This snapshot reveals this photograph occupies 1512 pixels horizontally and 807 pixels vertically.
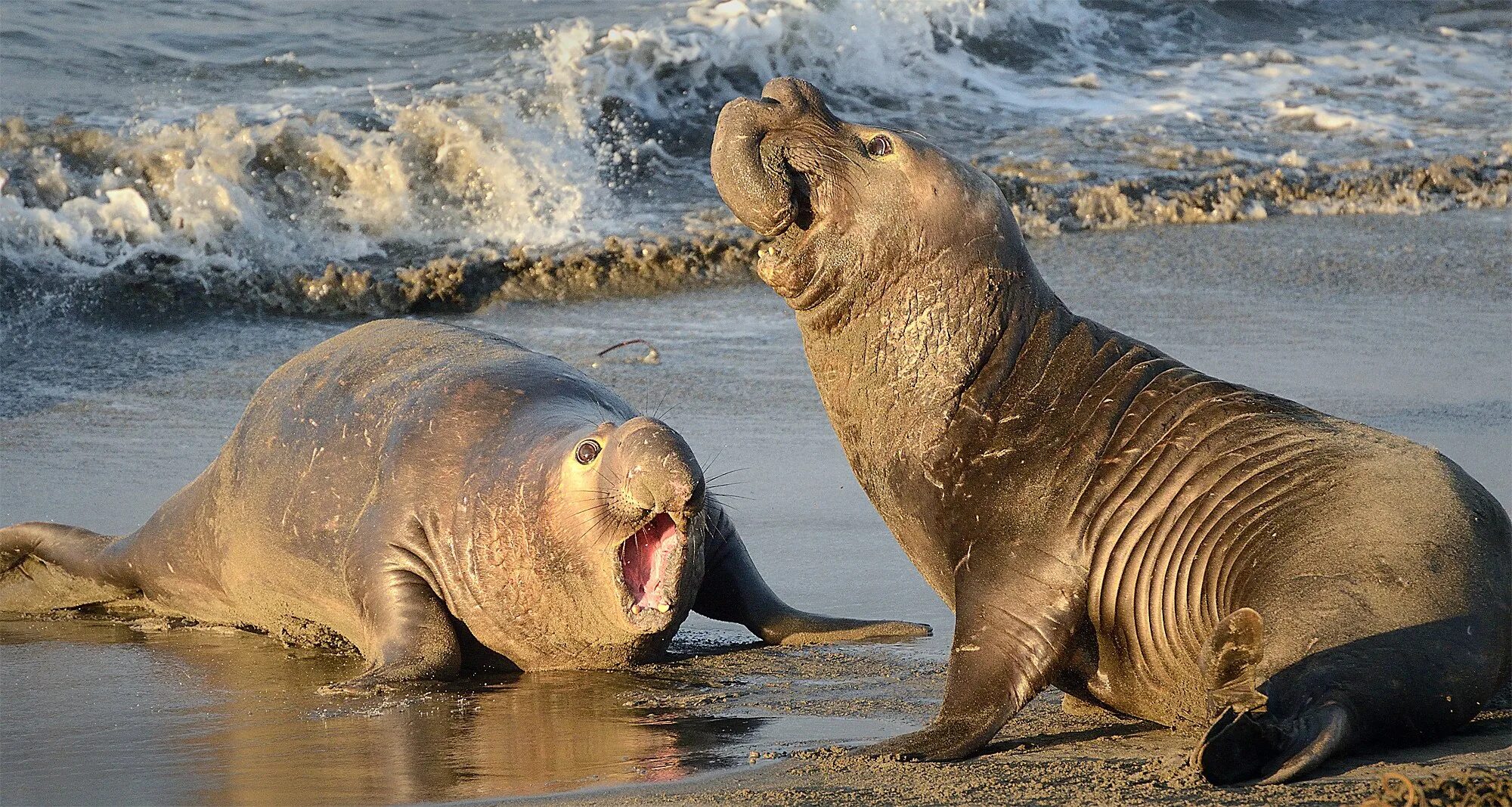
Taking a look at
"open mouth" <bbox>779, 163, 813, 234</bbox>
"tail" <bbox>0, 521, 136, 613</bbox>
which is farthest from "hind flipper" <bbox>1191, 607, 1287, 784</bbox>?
"tail" <bbox>0, 521, 136, 613</bbox>

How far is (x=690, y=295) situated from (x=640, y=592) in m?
5.83

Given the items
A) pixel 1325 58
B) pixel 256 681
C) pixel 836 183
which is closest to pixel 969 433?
pixel 836 183

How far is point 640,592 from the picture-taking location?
20.1 feet

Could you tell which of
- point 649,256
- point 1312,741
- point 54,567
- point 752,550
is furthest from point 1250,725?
point 649,256

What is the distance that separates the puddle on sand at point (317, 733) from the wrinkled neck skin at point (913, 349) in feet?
2.11

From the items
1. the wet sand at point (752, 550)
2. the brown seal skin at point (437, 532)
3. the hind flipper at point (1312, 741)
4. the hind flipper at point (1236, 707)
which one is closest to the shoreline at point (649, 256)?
the wet sand at point (752, 550)

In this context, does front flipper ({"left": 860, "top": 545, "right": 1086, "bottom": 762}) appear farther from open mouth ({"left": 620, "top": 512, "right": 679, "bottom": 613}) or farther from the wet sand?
open mouth ({"left": 620, "top": 512, "right": 679, "bottom": 613})

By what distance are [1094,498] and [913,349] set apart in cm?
67

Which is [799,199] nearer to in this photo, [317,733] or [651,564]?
[651,564]

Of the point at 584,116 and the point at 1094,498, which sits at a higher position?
the point at 584,116

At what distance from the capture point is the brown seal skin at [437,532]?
239 inches

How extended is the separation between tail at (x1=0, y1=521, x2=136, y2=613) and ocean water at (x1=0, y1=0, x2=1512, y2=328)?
401 centimetres

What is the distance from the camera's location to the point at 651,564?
20.1 feet

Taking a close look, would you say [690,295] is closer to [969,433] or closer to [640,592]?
[640,592]
